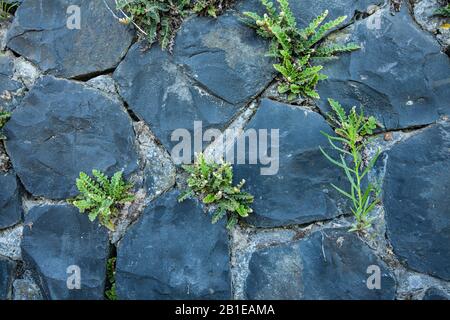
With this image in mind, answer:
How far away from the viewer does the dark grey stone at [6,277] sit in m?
3.87

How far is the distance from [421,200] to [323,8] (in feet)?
5.07

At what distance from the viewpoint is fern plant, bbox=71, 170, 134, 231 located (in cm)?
Answer: 362

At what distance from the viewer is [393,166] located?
351 cm

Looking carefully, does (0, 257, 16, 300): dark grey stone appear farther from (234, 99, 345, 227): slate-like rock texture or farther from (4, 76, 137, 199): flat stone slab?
(234, 99, 345, 227): slate-like rock texture

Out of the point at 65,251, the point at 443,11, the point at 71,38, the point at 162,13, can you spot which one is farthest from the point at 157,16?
the point at 443,11

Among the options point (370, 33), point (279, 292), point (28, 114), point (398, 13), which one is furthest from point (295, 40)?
point (28, 114)

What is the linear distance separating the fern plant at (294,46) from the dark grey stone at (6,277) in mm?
2479

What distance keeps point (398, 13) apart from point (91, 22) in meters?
2.31

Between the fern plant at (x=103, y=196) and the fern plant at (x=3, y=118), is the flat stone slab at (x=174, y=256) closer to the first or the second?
the fern plant at (x=103, y=196)

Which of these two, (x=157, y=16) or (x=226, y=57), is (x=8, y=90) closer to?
(x=157, y=16)

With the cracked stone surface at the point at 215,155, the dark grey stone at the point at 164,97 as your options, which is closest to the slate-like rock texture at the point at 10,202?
the cracked stone surface at the point at 215,155

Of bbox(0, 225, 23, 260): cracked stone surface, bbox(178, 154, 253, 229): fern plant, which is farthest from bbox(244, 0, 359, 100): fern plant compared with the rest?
bbox(0, 225, 23, 260): cracked stone surface

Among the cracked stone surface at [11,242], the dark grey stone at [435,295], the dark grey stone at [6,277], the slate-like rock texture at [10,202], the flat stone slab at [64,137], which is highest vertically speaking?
the flat stone slab at [64,137]

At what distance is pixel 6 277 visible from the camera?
3879 mm
